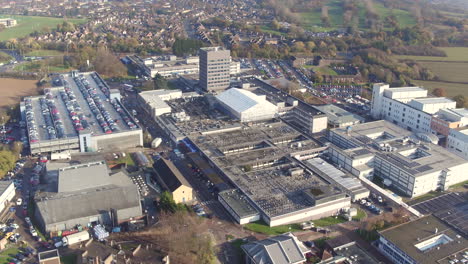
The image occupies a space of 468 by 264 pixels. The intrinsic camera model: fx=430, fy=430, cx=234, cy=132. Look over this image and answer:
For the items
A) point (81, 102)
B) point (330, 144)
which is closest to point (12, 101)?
point (81, 102)

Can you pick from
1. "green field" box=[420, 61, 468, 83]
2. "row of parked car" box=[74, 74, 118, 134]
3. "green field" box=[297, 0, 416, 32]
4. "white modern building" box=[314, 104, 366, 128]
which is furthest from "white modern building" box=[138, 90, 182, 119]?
"green field" box=[297, 0, 416, 32]

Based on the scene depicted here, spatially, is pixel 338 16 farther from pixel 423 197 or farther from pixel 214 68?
pixel 423 197

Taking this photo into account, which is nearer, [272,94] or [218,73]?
[272,94]

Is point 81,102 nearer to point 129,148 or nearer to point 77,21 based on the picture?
point 129,148

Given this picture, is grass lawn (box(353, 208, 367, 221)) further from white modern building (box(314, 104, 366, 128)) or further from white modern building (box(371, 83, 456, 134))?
white modern building (box(371, 83, 456, 134))

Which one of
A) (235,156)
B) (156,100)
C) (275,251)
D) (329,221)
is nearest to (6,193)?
(235,156)

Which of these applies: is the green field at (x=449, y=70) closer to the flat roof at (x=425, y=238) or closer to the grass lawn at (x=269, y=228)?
the flat roof at (x=425, y=238)
